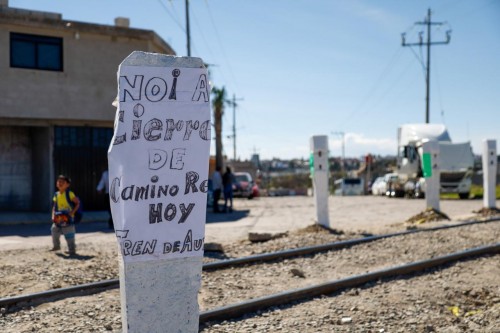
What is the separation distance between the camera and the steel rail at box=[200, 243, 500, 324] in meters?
7.23

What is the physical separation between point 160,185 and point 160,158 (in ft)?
0.60

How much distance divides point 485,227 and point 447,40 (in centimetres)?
3721

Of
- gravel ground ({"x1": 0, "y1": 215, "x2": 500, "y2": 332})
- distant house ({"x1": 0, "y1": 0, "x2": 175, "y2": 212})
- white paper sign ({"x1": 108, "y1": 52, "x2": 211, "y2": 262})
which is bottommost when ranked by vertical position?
gravel ground ({"x1": 0, "y1": 215, "x2": 500, "y2": 332})

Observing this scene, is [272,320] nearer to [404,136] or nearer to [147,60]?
[147,60]

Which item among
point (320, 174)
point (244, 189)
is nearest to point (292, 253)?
point (320, 174)

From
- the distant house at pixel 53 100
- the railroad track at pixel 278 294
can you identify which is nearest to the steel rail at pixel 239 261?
the railroad track at pixel 278 294

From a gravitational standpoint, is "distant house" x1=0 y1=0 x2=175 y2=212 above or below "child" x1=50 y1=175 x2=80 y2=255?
above

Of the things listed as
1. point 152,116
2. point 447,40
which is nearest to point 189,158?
point 152,116

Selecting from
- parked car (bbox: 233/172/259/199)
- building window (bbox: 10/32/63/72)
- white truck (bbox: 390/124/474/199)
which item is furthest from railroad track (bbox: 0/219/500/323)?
parked car (bbox: 233/172/259/199)

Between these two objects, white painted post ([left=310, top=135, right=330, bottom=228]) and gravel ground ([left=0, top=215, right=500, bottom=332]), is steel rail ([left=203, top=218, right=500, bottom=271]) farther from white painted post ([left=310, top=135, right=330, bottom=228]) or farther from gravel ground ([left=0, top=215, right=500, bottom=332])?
white painted post ([left=310, top=135, right=330, bottom=228])

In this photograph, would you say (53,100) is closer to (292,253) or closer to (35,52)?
(35,52)

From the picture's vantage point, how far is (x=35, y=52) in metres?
21.2

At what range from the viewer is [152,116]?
4.36 meters

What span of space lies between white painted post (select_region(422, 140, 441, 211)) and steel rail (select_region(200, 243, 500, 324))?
A: 7.56m
